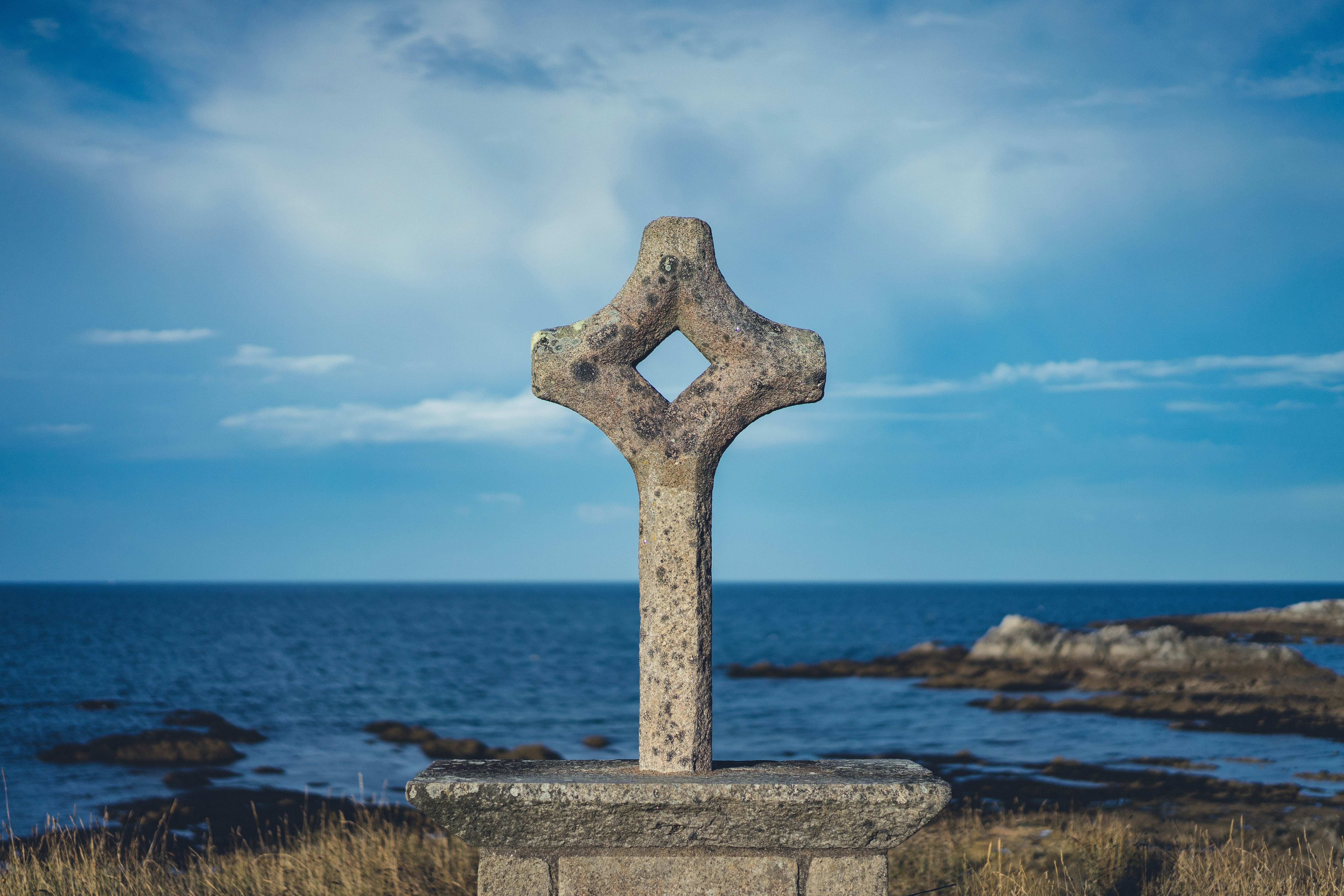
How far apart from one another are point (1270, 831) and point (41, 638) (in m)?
68.5

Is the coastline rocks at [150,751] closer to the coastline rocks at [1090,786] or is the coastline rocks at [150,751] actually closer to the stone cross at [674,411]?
the coastline rocks at [1090,786]

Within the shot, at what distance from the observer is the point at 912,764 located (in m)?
4.15

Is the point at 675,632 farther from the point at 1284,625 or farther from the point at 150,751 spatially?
the point at 1284,625

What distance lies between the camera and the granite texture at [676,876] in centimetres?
363

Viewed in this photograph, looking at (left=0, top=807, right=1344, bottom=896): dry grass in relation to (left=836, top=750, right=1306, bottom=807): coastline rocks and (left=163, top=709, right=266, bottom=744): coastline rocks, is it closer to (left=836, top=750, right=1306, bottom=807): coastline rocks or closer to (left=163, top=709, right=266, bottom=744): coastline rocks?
(left=836, top=750, right=1306, bottom=807): coastline rocks

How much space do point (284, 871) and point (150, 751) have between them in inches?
641

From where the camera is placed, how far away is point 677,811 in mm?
3504

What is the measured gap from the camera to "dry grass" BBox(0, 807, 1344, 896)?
623 cm

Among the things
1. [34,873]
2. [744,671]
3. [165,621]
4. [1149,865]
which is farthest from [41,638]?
[1149,865]

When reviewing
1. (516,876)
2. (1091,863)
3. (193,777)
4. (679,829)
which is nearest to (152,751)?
(193,777)

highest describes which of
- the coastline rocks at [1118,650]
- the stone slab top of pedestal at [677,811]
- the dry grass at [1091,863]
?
the stone slab top of pedestal at [677,811]

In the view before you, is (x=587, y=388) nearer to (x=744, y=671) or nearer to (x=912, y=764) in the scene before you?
(x=912, y=764)

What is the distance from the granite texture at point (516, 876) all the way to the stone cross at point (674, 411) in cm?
57

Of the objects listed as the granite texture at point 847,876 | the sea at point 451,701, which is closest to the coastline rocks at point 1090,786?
the sea at point 451,701
